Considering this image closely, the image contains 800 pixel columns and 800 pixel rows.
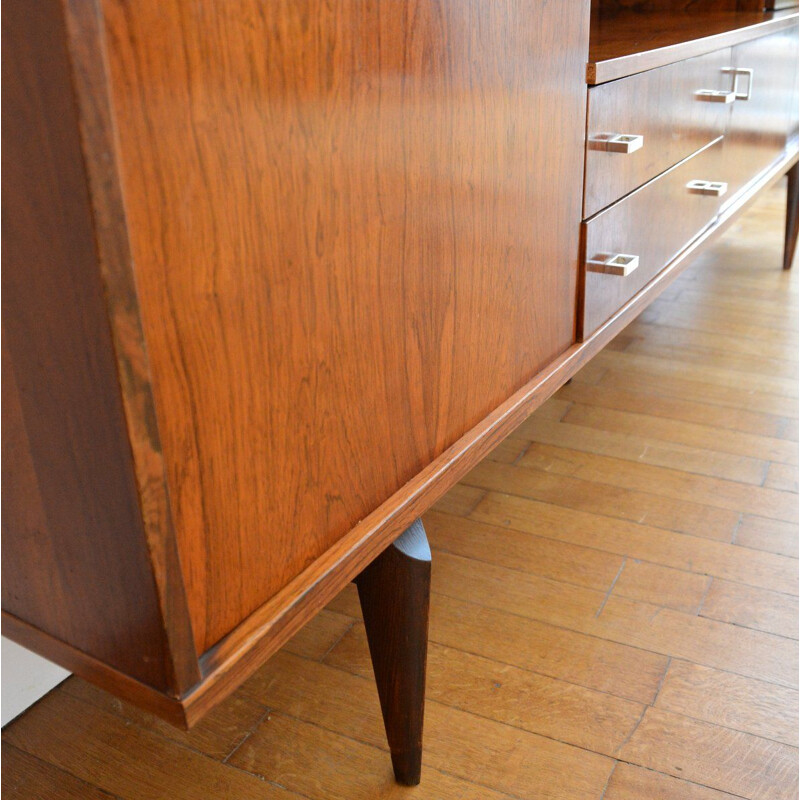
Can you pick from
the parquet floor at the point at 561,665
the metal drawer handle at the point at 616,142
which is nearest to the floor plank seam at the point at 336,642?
the parquet floor at the point at 561,665

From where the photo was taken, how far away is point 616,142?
0.80 metres

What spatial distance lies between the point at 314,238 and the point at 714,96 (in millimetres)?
802

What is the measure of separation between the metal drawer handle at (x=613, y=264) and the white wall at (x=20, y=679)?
0.63 m

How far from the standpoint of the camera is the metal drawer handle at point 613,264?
32.7 inches

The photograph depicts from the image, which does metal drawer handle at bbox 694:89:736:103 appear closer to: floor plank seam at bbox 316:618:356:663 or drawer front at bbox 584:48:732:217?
drawer front at bbox 584:48:732:217

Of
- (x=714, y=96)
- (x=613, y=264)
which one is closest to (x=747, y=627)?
(x=613, y=264)

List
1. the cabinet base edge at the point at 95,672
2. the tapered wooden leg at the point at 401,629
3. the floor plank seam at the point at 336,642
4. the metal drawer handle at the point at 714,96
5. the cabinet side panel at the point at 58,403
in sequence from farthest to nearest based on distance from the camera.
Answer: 1. the metal drawer handle at the point at 714,96
2. the floor plank seam at the point at 336,642
3. the tapered wooden leg at the point at 401,629
4. the cabinet base edge at the point at 95,672
5. the cabinet side panel at the point at 58,403

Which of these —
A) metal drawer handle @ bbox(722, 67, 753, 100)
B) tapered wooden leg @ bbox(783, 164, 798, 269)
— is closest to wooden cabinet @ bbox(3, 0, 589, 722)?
metal drawer handle @ bbox(722, 67, 753, 100)

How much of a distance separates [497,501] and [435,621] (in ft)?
0.81

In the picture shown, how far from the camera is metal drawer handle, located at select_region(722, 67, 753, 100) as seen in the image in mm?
1141

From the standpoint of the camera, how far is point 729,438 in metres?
1.25

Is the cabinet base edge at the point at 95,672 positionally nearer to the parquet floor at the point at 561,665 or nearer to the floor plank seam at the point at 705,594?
the parquet floor at the point at 561,665

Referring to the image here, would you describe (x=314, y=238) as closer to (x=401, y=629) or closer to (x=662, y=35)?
(x=401, y=629)

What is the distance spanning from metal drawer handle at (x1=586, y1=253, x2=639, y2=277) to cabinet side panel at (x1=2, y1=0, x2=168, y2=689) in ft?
1.79
